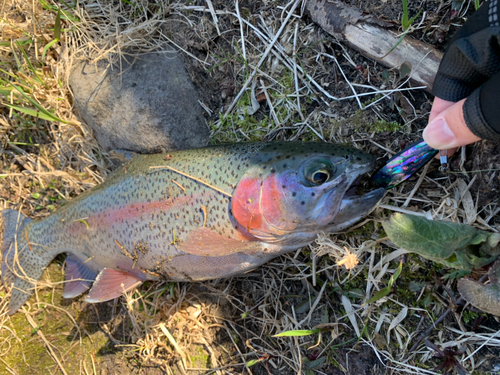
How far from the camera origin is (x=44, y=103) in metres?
3.66

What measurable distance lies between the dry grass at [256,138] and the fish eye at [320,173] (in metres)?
0.52

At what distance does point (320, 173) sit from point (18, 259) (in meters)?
3.35

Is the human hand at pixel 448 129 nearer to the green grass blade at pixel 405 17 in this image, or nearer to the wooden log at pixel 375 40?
the wooden log at pixel 375 40

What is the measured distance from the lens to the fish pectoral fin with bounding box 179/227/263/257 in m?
2.49

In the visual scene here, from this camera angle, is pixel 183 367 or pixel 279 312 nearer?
pixel 279 312

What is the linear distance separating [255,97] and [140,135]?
1.16 metres

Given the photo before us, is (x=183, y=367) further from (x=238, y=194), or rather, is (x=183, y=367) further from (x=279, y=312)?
(x=238, y=194)

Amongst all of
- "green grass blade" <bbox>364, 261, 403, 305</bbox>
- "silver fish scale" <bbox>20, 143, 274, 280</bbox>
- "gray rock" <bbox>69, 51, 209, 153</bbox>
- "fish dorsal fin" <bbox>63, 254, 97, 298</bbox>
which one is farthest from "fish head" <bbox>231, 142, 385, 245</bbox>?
"fish dorsal fin" <bbox>63, 254, 97, 298</bbox>

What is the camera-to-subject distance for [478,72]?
1869 millimetres

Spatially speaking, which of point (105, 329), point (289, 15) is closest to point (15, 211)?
point (105, 329)

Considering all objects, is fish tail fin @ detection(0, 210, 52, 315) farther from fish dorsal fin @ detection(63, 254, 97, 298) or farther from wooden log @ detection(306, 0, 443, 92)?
wooden log @ detection(306, 0, 443, 92)

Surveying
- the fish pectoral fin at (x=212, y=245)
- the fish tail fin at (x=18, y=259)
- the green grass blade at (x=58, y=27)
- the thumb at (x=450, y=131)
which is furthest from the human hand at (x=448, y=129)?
the fish tail fin at (x=18, y=259)

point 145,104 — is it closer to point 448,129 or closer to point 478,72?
point 448,129

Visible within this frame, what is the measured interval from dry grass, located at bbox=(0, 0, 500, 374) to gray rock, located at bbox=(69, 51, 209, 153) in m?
0.16
